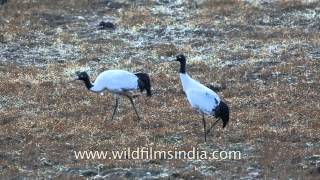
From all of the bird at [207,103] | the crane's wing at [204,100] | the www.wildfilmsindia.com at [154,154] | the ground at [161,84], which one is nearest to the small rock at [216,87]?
the ground at [161,84]

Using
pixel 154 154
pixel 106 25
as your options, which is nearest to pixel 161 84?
pixel 154 154

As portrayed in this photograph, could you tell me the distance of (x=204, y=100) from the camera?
15211 millimetres

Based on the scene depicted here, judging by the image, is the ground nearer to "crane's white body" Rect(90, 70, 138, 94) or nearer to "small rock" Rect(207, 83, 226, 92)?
"small rock" Rect(207, 83, 226, 92)

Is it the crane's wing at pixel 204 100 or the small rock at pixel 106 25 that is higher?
the small rock at pixel 106 25

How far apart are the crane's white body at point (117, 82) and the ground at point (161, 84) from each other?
2.16 feet

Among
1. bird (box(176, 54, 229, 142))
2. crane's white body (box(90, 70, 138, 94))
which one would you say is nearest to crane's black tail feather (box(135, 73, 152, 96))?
crane's white body (box(90, 70, 138, 94))

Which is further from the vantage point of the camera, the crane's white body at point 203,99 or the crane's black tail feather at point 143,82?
the crane's black tail feather at point 143,82

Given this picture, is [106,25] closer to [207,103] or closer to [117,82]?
[117,82]

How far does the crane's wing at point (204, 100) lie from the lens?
15133mm

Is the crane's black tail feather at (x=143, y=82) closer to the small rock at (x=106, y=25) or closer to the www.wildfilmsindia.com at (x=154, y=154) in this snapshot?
the www.wildfilmsindia.com at (x=154, y=154)

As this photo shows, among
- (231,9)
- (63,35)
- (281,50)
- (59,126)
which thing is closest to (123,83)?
(59,126)

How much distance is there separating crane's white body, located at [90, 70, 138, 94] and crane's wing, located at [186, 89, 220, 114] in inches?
93.2

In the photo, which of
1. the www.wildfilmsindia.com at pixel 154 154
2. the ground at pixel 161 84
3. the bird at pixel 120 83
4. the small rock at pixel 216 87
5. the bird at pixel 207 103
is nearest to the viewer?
the ground at pixel 161 84

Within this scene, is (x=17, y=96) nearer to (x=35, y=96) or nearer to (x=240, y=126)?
(x=35, y=96)
